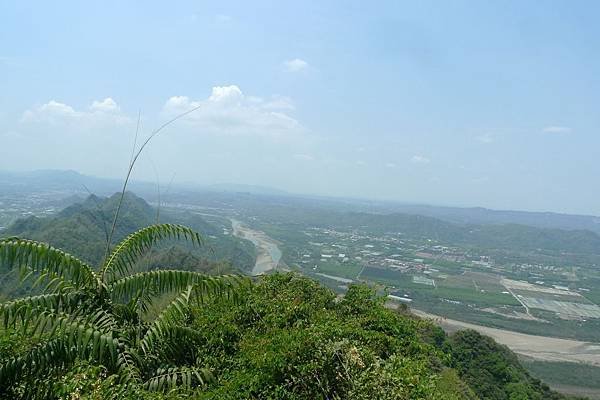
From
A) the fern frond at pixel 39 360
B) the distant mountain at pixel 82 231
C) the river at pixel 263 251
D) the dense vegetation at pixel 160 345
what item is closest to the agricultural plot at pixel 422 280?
the river at pixel 263 251

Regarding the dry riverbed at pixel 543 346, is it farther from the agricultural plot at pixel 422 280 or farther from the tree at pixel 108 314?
the tree at pixel 108 314

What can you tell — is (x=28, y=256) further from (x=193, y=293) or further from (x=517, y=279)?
(x=517, y=279)

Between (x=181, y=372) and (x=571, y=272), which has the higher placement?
(x=181, y=372)

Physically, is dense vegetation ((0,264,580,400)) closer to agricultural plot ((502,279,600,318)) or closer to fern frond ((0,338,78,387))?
fern frond ((0,338,78,387))

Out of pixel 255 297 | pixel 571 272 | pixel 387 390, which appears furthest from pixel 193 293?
pixel 571 272

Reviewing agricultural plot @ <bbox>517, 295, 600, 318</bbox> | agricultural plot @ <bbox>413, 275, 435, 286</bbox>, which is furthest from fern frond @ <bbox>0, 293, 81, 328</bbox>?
agricultural plot @ <bbox>413, 275, 435, 286</bbox>

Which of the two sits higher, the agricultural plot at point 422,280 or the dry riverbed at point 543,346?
the agricultural plot at point 422,280

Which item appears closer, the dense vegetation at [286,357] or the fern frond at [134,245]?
the dense vegetation at [286,357]
